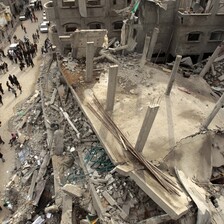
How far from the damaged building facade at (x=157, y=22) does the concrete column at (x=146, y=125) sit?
12.2 meters

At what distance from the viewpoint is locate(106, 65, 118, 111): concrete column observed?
12777 mm

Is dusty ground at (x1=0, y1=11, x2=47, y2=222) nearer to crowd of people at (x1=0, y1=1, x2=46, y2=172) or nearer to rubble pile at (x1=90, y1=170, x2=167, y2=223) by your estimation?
crowd of people at (x1=0, y1=1, x2=46, y2=172)

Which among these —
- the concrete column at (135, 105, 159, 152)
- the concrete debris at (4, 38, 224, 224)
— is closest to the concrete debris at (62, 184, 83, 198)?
the concrete debris at (4, 38, 224, 224)

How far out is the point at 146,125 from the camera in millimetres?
10898

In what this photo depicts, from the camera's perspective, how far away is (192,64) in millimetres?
24906

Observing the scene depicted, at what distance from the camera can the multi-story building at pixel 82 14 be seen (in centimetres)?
2362

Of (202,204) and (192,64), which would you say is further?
(192,64)

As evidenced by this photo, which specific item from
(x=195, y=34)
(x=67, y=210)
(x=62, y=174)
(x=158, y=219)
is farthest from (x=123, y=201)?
(x=195, y=34)

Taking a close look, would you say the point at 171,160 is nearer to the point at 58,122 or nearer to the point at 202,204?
the point at 202,204

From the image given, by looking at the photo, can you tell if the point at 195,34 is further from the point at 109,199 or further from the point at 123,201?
the point at 109,199

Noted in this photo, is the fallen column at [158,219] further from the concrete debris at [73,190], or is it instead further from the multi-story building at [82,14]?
the multi-story building at [82,14]

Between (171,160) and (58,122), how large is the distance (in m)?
8.58

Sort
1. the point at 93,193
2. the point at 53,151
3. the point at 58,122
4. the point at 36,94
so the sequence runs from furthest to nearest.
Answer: the point at 36,94 → the point at 58,122 → the point at 53,151 → the point at 93,193

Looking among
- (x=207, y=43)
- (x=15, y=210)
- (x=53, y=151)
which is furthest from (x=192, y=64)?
(x=15, y=210)
